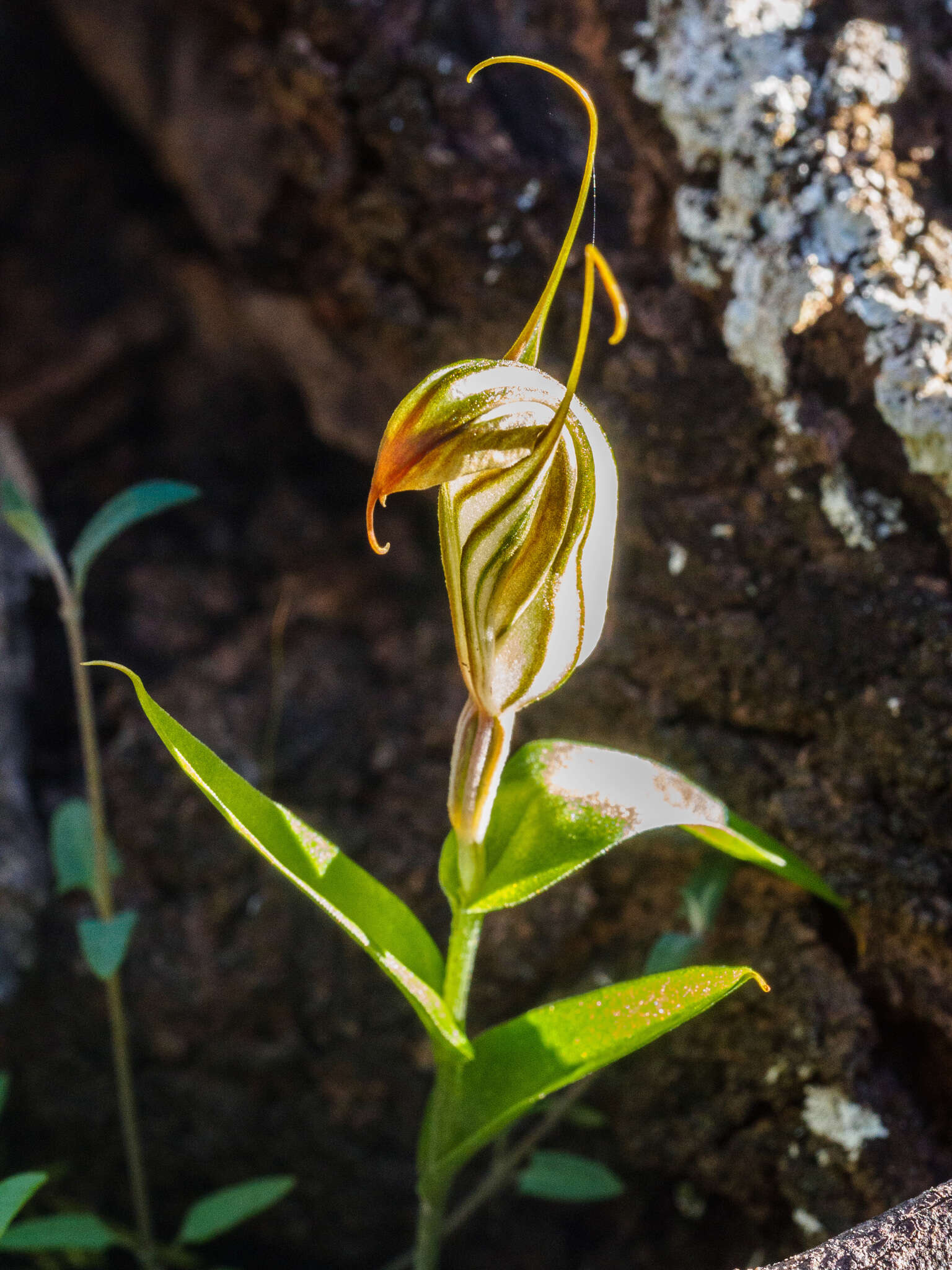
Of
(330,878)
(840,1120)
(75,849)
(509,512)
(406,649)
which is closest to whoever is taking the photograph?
(509,512)

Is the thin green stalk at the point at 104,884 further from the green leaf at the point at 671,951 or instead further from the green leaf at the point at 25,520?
the green leaf at the point at 671,951

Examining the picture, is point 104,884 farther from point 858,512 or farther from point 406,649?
point 858,512

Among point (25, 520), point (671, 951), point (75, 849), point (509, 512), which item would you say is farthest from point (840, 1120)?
point (25, 520)

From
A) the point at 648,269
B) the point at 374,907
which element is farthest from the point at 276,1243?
the point at 648,269

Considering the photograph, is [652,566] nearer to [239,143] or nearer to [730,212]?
[730,212]

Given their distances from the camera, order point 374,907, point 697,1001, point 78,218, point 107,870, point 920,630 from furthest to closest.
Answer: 1. point 78,218
2. point 107,870
3. point 920,630
4. point 374,907
5. point 697,1001

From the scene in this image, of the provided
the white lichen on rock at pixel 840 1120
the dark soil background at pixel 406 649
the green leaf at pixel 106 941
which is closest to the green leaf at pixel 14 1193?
the green leaf at pixel 106 941
